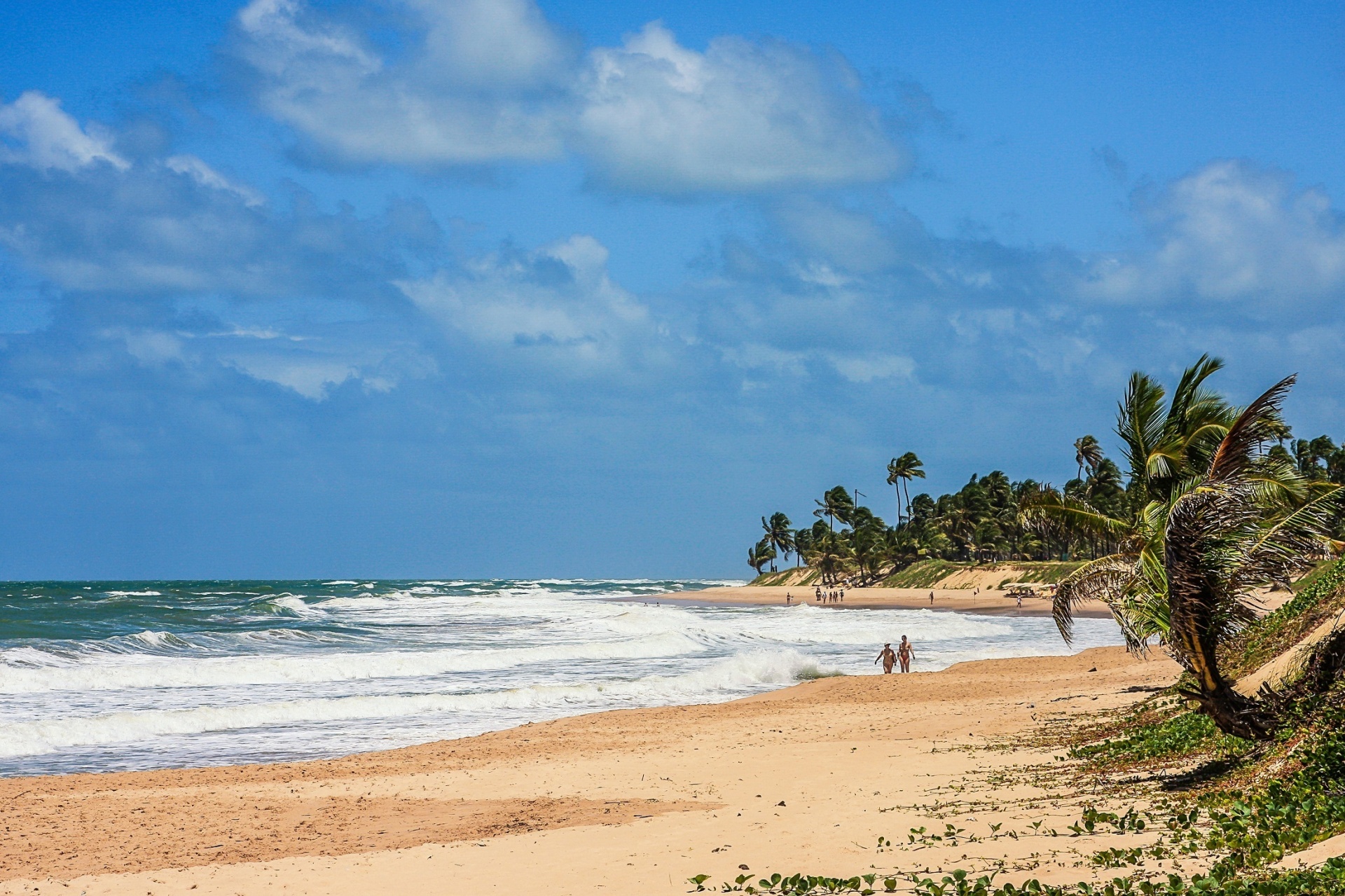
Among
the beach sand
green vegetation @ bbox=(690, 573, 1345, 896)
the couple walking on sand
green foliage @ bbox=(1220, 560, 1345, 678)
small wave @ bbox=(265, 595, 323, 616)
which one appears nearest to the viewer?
green vegetation @ bbox=(690, 573, 1345, 896)

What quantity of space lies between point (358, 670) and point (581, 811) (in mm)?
22728

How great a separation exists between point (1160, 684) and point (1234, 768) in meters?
11.3

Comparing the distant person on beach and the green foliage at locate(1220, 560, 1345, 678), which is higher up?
the green foliage at locate(1220, 560, 1345, 678)

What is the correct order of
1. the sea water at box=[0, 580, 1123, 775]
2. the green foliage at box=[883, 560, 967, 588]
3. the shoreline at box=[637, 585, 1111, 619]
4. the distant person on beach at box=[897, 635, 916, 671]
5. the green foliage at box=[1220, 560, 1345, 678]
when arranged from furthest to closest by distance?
the green foliage at box=[883, 560, 967, 588], the shoreline at box=[637, 585, 1111, 619], the distant person on beach at box=[897, 635, 916, 671], the sea water at box=[0, 580, 1123, 775], the green foliage at box=[1220, 560, 1345, 678]

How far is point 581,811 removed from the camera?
41.6 feet

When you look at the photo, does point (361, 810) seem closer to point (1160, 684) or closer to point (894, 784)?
point (894, 784)

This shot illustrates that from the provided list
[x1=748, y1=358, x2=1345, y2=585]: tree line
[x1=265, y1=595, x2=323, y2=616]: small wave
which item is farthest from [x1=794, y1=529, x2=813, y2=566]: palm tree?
[x1=265, y1=595, x2=323, y2=616]: small wave

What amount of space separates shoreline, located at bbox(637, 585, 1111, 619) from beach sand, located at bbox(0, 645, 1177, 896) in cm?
4575

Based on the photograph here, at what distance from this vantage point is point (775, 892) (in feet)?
25.8

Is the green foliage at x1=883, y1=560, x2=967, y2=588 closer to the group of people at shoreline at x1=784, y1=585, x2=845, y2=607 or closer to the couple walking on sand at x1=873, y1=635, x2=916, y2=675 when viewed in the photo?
the group of people at shoreline at x1=784, y1=585, x2=845, y2=607

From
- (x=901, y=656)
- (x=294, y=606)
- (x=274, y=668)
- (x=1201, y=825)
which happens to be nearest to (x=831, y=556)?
(x=294, y=606)

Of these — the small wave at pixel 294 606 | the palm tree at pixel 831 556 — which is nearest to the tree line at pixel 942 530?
the palm tree at pixel 831 556

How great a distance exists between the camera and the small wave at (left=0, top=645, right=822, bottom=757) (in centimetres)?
2055

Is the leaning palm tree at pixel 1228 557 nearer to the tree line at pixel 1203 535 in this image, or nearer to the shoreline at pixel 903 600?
the tree line at pixel 1203 535
